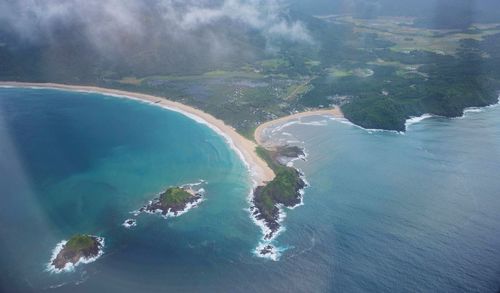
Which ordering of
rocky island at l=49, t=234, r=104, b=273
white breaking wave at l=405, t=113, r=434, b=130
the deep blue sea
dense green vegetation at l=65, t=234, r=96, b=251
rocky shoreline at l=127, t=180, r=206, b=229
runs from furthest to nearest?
white breaking wave at l=405, t=113, r=434, b=130, rocky shoreline at l=127, t=180, r=206, b=229, dense green vegetation at l=65, t=234, r=96, b=251, rocky island at l=49, t=234, r=104, b=273, the deep blue sea

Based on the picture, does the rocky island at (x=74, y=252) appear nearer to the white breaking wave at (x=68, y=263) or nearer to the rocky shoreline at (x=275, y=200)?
the white breaking wave at (x=68, y=263)

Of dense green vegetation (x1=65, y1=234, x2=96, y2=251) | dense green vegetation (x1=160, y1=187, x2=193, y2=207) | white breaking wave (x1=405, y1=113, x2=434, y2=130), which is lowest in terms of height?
dense green vegetation (x1=65, y1=234, x2=96, y2=251)

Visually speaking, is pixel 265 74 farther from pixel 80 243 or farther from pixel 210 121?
pixel 80 243

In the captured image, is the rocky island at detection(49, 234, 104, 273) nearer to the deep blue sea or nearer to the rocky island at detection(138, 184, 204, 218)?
the deep blue sea

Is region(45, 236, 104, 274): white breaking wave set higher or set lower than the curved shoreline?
lower

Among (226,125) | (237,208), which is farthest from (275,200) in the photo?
(226,125)

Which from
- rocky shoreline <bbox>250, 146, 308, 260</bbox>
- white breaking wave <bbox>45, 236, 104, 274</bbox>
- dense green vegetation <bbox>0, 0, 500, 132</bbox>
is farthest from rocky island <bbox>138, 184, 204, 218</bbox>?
dense green vegetation <bbox>0, 0, 500, 132</bbox>
